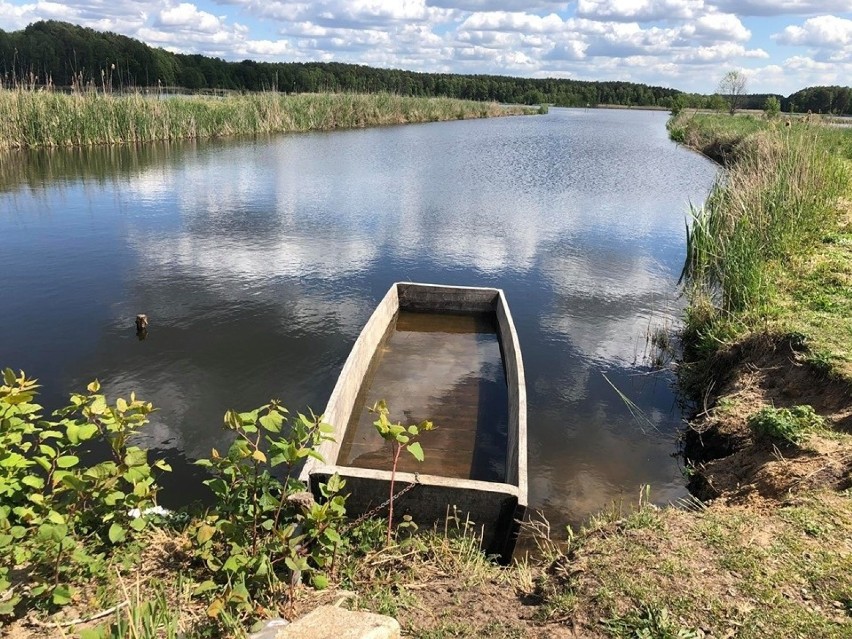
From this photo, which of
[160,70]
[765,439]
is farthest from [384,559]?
[160,70]

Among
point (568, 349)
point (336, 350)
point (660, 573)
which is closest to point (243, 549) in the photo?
point (660, 573)

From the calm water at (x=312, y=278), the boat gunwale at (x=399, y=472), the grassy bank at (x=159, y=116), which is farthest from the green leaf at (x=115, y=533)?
the grassy bank at (x=159, y=116)

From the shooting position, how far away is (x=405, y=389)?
22.9 ft

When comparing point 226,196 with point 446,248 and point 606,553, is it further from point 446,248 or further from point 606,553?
point 606,553

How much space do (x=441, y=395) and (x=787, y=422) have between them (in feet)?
11.3

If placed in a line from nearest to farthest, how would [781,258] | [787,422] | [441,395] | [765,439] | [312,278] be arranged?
1. [787,422]
2. [765,439]
3. [441,395]
4. [781,258]
5. [312,278]

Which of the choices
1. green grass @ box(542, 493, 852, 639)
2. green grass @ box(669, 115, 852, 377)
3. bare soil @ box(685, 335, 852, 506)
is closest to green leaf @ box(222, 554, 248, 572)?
green grass @ box(542, 493, 852, 639)

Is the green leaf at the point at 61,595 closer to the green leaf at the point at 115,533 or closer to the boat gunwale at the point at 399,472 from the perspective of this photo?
the green leaf at the point at 115,533

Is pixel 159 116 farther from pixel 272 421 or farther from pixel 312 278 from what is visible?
pixel 272 421

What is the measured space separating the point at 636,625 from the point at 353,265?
936 cm

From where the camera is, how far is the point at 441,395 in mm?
6922

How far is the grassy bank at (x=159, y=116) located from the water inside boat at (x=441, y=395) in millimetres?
18528

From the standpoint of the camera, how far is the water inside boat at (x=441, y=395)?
564 cm

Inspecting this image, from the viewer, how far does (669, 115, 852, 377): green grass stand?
6.54 metres
